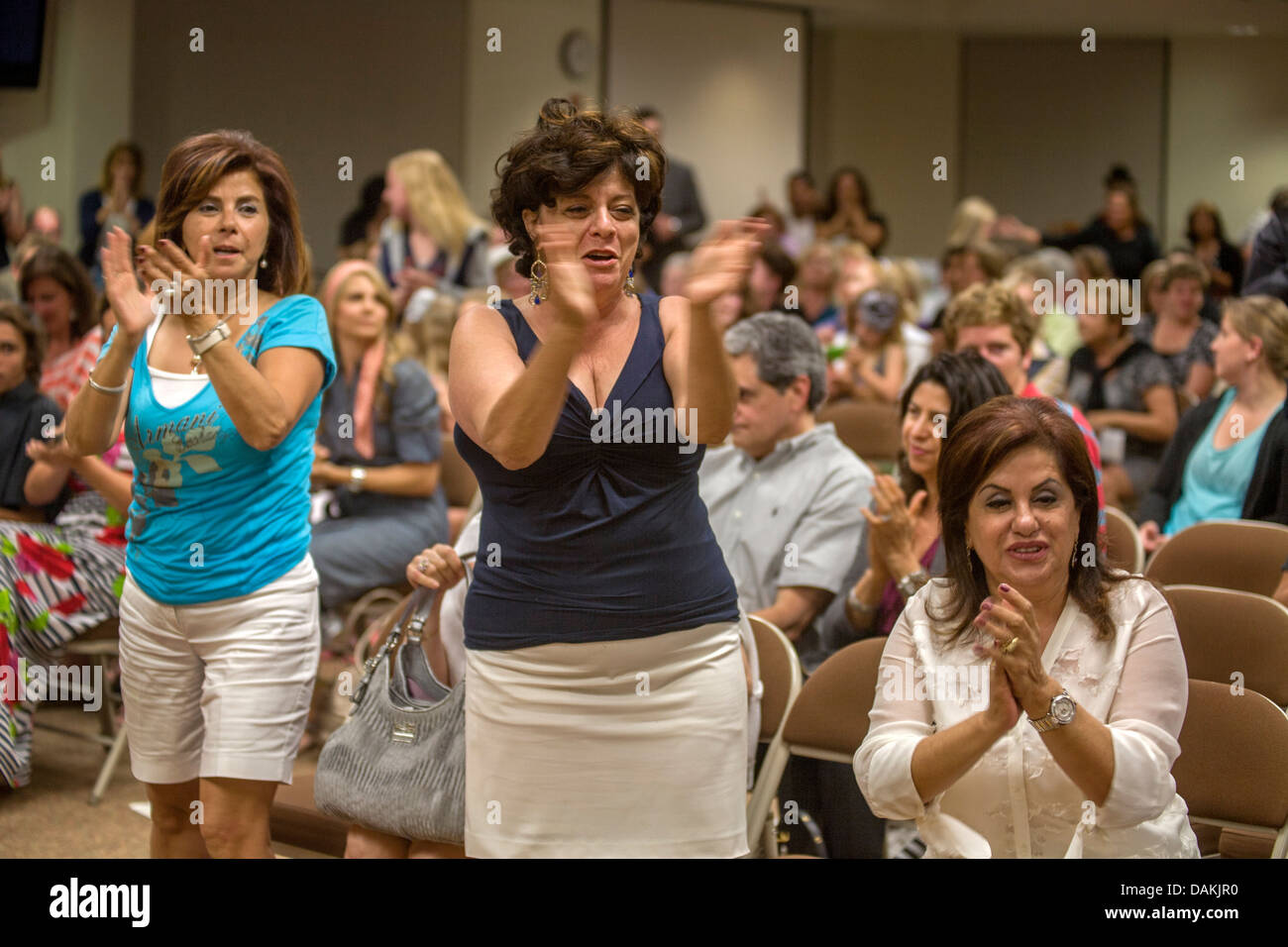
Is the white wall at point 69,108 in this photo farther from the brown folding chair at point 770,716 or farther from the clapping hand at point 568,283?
the clapping hand at point 568,283

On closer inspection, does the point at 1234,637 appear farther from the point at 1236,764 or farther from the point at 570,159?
the point at 570,159

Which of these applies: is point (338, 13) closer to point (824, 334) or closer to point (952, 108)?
point (824, 334)

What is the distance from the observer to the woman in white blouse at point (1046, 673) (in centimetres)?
172

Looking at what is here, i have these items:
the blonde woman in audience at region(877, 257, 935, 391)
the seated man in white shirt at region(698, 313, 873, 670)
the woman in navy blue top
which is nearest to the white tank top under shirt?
the woman in navy blue top

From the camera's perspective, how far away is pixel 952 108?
462 inches

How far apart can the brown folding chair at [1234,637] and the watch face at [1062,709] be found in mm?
1038

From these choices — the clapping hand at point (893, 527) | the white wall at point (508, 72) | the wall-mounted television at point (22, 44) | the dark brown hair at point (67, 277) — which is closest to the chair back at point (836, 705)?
the clapping hand at point (893, 527)

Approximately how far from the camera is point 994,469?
6.16 feet

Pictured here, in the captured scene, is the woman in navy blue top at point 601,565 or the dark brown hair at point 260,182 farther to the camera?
the dark brown hair at point 260,182

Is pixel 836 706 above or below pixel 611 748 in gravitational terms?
below

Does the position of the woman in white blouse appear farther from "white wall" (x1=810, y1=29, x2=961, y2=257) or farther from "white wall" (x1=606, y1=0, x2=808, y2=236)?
"white wall" (x1=810, y1=29, x2=961, y2=257)

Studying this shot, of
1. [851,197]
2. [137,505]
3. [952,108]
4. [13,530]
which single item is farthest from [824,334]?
[952,108]

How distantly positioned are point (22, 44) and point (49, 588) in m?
5.25

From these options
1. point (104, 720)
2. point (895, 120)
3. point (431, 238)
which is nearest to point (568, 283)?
point (104, 720)
